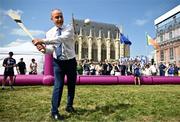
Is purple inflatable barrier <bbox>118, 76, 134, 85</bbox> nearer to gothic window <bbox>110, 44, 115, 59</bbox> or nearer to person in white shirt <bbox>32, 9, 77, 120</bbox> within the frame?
person in white shirt <bbox>32, 9, 77, 120</bbox>

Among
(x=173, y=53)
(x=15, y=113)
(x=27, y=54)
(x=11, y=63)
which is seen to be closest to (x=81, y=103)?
(x=15, y=113)

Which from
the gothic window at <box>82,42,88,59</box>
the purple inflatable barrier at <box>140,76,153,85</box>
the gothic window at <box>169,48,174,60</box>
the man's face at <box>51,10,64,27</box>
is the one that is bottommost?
the purple inflatable barrier at <box>140,76,153,85</box>

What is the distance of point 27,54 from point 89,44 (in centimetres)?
9199

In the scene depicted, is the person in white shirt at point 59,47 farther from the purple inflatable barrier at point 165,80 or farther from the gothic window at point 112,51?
the gothic window at point 112,51

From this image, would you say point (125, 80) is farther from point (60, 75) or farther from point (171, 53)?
point (171, 53)

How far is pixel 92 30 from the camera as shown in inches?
4532

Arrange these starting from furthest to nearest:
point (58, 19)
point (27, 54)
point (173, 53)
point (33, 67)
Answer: point (173, 53) < point (27, 54) < point (33, 67) < point (58, 19)

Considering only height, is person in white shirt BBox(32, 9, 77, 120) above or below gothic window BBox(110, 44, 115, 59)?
below

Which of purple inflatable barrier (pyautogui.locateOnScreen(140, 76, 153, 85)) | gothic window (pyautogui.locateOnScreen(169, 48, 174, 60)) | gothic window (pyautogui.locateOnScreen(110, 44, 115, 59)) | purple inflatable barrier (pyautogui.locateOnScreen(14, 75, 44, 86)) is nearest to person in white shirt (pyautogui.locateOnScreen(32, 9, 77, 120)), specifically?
purple inflatable barrier (pyautogui.locateOnScreen(14, 75, 44, 86))

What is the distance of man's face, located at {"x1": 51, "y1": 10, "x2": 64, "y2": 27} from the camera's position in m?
5.15

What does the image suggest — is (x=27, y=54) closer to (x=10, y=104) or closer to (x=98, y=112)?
(x=10, y=104)

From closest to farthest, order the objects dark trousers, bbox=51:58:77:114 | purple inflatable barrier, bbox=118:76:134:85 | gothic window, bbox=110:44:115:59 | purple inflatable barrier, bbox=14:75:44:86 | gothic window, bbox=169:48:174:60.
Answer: dark trousers, bbox=51:58:77:114 < purple inflatable barrier, bbox=14:75:44:86 < purple inflatable barrier, bbox=118:76:134:85 < gothic window, bbox=169:48:174:60 < gothic window, bbox=110:44:115:59

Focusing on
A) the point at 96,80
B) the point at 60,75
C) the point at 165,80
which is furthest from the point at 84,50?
the point at 60,75

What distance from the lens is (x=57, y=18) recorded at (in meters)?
5.18
